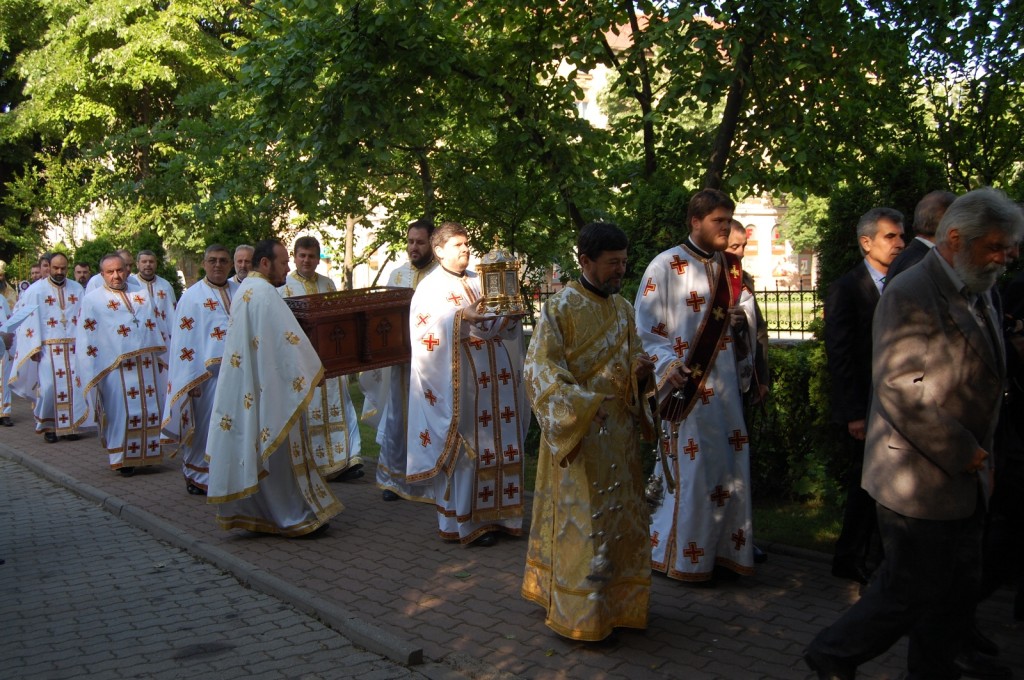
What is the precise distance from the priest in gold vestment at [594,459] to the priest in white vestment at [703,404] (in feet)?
2.53

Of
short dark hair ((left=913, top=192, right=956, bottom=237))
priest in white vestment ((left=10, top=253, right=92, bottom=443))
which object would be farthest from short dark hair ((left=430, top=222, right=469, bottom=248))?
priest in white vestment ((left=10, top=253, right=92, bottom=443))

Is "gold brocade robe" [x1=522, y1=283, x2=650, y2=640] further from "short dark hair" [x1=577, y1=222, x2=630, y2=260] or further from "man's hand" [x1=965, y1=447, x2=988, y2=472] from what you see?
"man's hand" [x1=965, y1=447, x2=988, y2=472]

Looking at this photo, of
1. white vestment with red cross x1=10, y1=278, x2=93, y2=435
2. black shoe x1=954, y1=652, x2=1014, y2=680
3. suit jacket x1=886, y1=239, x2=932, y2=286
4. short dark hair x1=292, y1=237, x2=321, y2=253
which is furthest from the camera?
white vestment with red cross x1=10, y1=278, x2=93, y2=435

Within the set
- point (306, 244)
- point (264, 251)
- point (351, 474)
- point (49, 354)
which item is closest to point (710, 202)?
point (264, 251)

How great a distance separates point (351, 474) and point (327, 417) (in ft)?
2.07

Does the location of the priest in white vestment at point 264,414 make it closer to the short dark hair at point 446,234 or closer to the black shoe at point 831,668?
the short dark hair at point 446,234

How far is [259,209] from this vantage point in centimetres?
1271

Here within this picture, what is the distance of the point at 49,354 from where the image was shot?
1432 cm

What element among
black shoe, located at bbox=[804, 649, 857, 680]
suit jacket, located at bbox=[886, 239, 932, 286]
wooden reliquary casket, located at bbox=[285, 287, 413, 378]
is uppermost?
suit jacket, located at bbox=[886, 239, 932, 286]

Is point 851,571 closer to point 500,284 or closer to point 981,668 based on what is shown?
point 981,668

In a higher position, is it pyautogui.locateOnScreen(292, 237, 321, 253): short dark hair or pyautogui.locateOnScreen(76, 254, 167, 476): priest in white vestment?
pyautogui.locateOnScreen(292, 237, 321, 253): short dark hair

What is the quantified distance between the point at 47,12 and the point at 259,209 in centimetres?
1818

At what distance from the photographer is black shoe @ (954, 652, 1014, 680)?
15.4 feet

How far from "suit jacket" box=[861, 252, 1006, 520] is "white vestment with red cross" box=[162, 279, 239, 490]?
6.84 m
